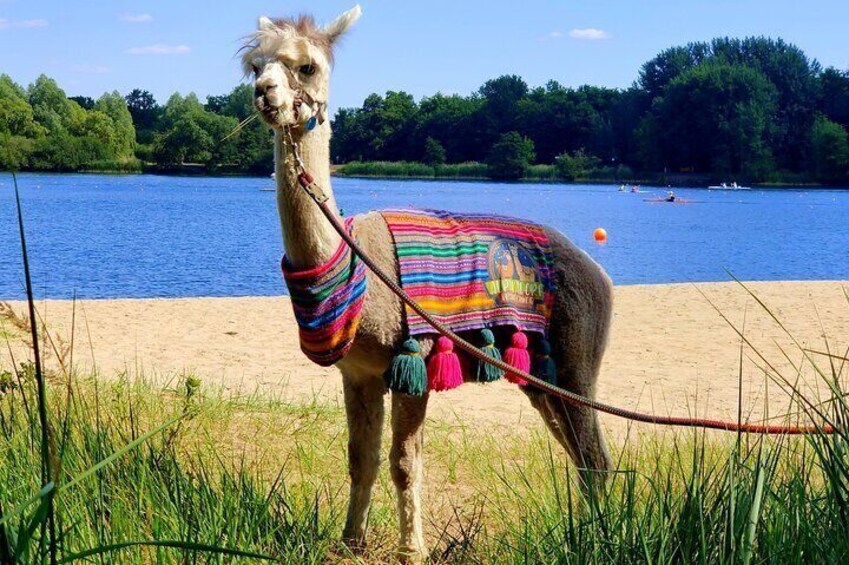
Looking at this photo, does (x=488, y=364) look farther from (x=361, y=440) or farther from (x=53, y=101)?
(x=53, y=101)

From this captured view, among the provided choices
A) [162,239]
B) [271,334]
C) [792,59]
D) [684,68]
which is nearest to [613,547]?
[271,334]

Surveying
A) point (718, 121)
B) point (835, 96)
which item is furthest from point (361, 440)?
point (835, 96)

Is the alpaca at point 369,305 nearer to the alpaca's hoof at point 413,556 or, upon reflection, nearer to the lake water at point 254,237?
the alpaca's hoof at point 413,556

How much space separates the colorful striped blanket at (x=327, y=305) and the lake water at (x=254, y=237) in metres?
0.86

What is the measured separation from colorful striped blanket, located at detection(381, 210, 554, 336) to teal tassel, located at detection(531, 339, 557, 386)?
0.24 feet

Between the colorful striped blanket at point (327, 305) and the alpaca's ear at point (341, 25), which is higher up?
the alpaca's ear at point (341, 25)

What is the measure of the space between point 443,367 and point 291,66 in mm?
1350

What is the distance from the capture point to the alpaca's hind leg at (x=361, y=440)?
4.43 meters

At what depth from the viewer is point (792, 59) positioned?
113 meters

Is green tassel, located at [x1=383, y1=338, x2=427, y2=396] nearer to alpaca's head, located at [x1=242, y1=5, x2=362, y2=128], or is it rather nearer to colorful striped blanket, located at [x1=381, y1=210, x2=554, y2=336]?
colorful striped blanket, located at [x1=381, y1=210, x2=554, y2=336]

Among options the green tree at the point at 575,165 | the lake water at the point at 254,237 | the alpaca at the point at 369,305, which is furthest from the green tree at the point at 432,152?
the alpaca at the point at 369,305

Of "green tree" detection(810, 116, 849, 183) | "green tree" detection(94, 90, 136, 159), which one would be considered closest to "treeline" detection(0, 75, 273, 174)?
"green tree" detection(94, 90, 136, 159)

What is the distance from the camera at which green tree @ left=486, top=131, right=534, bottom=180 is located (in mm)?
106438

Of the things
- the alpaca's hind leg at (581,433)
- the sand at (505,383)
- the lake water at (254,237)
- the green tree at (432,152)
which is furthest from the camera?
the green tree at (432,152)
